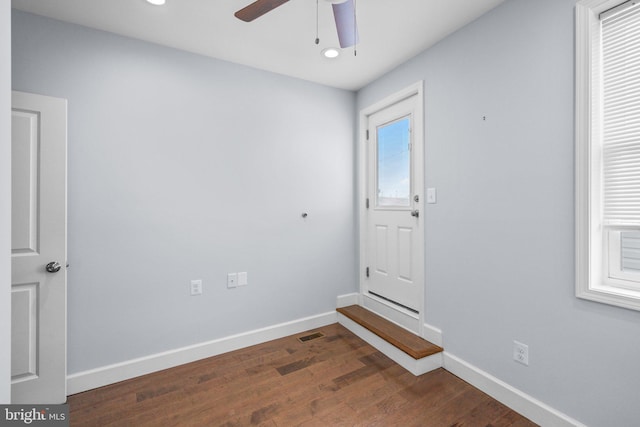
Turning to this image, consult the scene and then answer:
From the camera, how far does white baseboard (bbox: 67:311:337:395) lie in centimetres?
208

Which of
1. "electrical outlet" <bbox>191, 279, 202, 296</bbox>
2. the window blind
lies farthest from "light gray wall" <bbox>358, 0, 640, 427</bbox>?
"electrical outlet" <bbox>191, 279, 202, 296</bbox>

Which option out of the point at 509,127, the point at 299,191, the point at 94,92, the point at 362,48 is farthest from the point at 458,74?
the point at 94,92

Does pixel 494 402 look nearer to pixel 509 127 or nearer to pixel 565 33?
pixel 509 127

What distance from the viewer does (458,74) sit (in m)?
2.21

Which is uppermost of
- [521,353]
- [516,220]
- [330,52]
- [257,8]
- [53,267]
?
[330,52]

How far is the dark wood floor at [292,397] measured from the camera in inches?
70.2

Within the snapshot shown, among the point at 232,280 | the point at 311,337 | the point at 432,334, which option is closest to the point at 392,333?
the point at 432,334

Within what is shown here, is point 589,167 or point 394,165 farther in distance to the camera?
point 394,165

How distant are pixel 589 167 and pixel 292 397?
2183 mm

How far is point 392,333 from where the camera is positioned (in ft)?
8.40

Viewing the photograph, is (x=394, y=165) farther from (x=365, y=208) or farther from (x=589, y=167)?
(x=589, y=167)

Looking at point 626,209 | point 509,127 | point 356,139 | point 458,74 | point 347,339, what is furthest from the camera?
point 356,139

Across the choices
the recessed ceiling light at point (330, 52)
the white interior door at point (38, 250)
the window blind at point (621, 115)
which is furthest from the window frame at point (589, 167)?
the white interior door at point (38, 250)

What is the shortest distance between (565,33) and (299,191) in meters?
2.18
